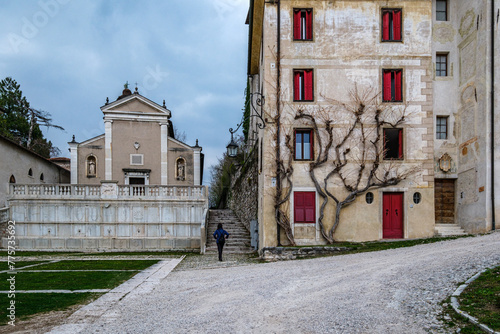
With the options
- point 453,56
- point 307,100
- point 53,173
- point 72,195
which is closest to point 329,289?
point 307,100

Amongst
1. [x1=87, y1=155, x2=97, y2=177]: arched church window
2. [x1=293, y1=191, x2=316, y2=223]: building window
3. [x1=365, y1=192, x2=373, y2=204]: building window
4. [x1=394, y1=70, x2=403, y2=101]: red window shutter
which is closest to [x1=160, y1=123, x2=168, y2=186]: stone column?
[x1=87, y1=155, x2=97, y2=177]: arched church window

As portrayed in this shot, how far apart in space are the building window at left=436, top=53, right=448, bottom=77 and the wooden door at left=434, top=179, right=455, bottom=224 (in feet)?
16.3

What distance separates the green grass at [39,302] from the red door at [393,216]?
12.8 metres

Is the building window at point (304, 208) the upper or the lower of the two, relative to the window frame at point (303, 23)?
lower

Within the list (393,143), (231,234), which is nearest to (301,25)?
(393,143)

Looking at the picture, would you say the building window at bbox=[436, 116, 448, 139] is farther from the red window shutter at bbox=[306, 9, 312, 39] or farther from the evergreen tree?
the evergreen tree

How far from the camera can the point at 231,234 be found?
963 inches

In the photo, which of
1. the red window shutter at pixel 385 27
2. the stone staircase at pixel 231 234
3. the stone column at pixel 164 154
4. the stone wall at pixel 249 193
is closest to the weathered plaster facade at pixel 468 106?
the red window shutter at pixel 385 27

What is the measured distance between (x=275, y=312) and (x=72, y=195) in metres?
21.1

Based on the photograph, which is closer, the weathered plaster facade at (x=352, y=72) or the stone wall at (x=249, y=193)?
the weathered plaster facade at (x=352, y=72)

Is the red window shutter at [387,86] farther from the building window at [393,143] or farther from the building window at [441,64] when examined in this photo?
the building window at [441,64]

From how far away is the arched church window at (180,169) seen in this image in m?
35.5

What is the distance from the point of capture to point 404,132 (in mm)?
18156

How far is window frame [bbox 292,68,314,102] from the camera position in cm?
1828
